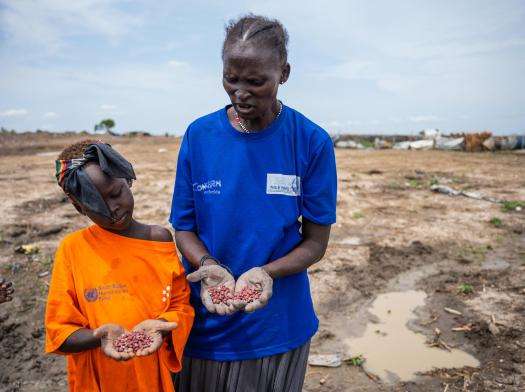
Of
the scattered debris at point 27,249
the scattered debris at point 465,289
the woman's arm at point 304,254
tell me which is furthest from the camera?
the scattered debris at point 27,249

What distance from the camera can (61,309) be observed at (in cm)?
170

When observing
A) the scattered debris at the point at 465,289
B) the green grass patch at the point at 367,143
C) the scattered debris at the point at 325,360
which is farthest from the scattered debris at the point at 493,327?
the green grass patch at the point at 367,143

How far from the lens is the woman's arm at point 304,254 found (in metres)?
1.66

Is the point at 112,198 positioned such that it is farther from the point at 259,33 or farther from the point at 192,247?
the point at 259,33

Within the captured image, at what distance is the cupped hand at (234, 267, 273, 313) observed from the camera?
1528 mm

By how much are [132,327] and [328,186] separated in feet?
3.18

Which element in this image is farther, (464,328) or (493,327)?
(464,328)

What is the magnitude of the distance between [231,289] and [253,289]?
0.27 ft

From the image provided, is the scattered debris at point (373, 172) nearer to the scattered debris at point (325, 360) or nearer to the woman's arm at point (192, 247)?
the scattered debris at point (325, 360)

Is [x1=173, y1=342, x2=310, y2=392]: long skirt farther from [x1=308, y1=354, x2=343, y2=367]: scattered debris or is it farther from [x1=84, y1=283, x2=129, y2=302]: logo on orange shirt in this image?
[x1=308, y1=354, x2=343, y2=367]: scattered debris

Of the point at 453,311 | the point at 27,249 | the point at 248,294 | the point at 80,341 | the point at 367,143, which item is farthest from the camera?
the point at 367,143

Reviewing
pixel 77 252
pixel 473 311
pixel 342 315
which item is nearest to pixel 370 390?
pixel 342 315

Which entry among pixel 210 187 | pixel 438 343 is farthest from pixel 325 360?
pixel 210 187

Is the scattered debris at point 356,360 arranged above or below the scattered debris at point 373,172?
below
